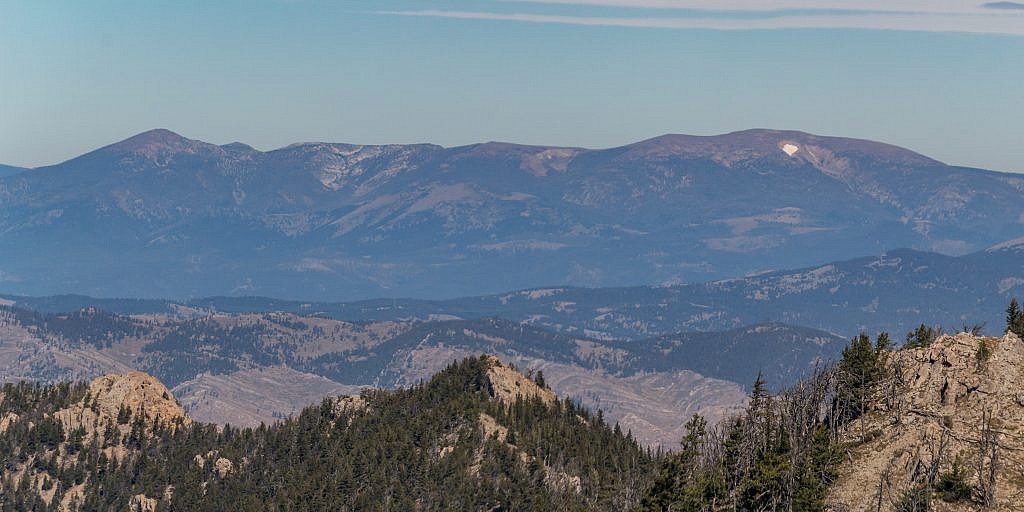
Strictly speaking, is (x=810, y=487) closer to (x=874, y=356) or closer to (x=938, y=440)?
(x=938, y=440)

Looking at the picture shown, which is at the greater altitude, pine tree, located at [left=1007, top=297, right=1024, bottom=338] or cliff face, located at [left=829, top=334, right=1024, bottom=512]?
pine tree, located at [left=1007, top=297, right=1024, bottom=338]

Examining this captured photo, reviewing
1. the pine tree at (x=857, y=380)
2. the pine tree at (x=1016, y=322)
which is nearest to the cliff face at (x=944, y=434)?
the pine tree at (x=857, y=380)

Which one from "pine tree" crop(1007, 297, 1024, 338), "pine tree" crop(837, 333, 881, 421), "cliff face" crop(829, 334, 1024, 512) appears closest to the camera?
"cliff face" crop(829, 334, 1024, 512)

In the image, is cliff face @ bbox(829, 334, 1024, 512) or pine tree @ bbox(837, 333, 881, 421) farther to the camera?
pine tree @ bbox(837, 333, 881, 421)

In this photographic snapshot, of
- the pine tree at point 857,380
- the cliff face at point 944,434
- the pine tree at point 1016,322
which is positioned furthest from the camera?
the pine tree at point 1016,322

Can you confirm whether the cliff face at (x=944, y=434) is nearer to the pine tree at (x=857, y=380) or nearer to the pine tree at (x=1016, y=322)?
the pine tree at (x=857, y=380)

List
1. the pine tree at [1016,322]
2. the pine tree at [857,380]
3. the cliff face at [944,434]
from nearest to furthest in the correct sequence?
the cliff face at [944,434] < the pine tree at [857,380] < the pine tree at [1016,322]

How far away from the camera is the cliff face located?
417 ft

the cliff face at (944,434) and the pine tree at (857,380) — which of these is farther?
the pine tree at (857,380)

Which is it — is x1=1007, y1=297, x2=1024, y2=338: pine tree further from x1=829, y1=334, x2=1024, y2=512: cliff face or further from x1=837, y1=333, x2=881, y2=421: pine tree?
A: x1=837, y1=333, x2=881, y2=421: pine tree

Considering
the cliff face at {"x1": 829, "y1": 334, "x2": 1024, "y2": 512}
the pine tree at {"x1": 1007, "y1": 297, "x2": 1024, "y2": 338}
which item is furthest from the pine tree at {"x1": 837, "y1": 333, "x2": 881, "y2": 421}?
the pine tree at {"x1": 1007, "y1": 297, "x2": 1024, "y2": 338}

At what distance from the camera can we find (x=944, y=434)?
441ft

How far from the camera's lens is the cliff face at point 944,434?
417 ft

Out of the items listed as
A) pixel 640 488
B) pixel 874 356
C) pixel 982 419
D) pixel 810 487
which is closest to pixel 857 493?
pixel 810 487
